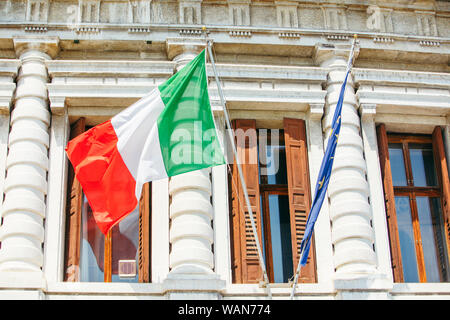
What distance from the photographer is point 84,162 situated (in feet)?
52.6

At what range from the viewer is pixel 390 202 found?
17.6 metres

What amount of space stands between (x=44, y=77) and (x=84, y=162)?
275 centimetres

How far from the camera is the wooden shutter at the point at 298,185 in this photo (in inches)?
663

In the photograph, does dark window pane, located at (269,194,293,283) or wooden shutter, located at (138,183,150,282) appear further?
dark window pane, located at (269,194,293,283)

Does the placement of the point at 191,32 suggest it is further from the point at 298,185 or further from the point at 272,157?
the point at 298,185

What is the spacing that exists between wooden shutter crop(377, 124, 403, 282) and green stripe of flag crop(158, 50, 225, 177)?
4303 millimetres

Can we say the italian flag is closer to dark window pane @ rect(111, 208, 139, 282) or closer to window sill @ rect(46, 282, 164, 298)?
window sill @ rect(46, 282, 164, 298)

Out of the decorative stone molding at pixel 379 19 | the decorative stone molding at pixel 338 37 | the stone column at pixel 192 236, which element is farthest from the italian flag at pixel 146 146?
the decorative stone molding at pixel 379 19

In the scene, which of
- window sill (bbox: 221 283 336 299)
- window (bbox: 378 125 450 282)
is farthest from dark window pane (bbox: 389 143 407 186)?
window sill (bbox: 221 283 336 299)

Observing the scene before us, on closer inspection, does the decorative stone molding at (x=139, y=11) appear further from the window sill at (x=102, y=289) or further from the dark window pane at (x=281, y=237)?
the window sill at (x=102, y=289)

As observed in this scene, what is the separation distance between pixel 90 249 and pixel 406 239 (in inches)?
253

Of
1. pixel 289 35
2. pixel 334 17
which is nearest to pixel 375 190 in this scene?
pixel 289 35

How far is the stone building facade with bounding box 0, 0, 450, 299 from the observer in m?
16.2
